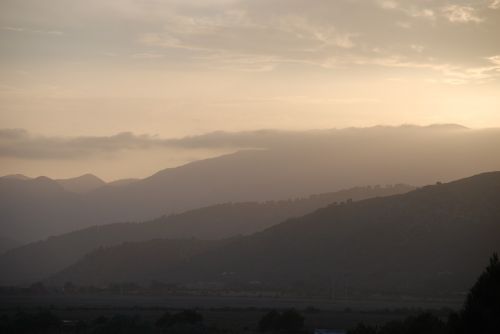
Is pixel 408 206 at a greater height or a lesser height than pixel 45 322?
greater

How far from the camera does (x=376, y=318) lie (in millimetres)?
67750

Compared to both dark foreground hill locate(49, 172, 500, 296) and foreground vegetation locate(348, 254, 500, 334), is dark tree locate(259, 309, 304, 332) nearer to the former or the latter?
foreground vegetation locate(348, 254, 500, 334)

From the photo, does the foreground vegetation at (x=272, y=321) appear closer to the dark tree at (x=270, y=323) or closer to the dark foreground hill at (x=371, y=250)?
the dark tree at (x=270, y=323)

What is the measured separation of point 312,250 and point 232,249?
17.2m

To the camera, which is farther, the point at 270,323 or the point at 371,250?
the point at 371,250

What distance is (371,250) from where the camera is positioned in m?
126

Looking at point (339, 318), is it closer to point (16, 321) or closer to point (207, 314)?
point (207, 314)

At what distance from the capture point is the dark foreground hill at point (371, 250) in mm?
113750

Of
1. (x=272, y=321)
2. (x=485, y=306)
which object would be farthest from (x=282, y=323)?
(x=485, y=306)

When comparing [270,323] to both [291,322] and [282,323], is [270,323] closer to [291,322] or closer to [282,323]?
[282,323]

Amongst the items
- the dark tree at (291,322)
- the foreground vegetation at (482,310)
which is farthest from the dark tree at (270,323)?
the foreground vegetation at (482,310)

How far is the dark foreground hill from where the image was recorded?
11375 centimetres

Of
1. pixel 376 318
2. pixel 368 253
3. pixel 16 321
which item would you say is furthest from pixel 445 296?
pixel 16 321

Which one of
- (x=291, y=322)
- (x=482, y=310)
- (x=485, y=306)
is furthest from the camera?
(x=291, y=322)
